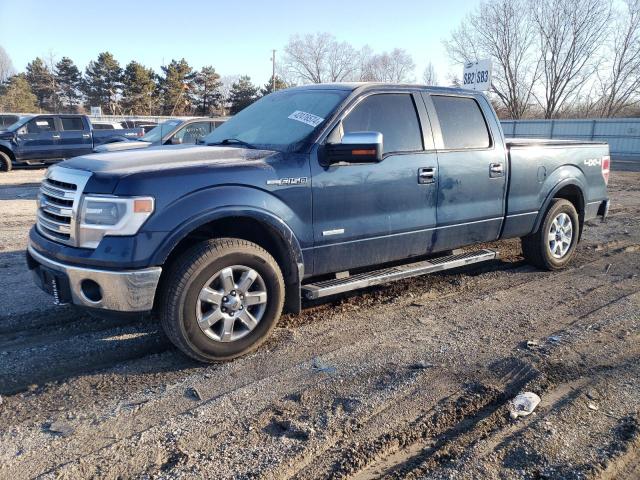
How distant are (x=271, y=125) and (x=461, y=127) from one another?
6.23 ft

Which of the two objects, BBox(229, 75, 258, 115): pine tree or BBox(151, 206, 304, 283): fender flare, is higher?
BBox(229, 75, 258, 115): pine tree

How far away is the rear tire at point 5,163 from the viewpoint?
16.6m

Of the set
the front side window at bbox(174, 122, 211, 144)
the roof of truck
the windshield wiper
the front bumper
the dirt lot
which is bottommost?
the dirt lot

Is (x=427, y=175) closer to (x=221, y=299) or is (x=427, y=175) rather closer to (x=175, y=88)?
(x=221, y=299)

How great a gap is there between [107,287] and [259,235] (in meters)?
1.17

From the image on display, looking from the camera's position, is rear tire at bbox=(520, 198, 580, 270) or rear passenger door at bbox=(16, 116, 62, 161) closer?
rear tire at bbox=(520, 198, 580, 270)

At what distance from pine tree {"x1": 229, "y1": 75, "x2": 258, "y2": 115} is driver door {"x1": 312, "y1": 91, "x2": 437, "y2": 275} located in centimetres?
5432

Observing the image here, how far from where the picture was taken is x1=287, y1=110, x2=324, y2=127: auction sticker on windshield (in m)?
4.13

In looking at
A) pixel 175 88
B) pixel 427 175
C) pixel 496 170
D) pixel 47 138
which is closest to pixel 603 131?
pixel 496 170

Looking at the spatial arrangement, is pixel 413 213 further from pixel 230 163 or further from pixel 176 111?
pixel 176 111

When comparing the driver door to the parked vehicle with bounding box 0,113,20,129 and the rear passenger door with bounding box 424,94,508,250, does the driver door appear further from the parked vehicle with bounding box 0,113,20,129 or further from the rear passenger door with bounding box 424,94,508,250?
the parked vehicle with bounding box 0,113,20,129

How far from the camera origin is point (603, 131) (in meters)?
26.6

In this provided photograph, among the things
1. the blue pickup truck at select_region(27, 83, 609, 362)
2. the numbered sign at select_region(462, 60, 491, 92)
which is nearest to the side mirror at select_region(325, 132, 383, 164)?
the blue pickup truck at select_region(27, 83, 609, 362)

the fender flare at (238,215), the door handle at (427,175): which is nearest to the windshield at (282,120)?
the fender flare at (238,215)
